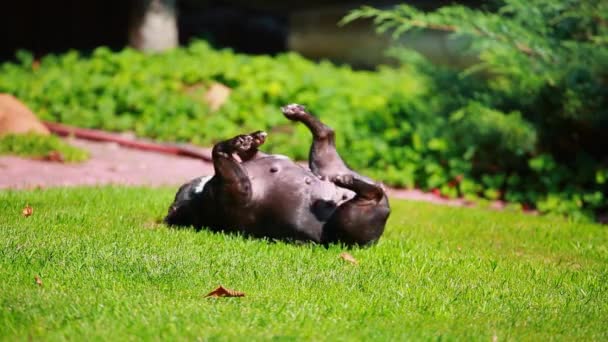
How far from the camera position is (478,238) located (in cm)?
649

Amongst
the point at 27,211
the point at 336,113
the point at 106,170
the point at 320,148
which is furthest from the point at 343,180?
the point at 336,113

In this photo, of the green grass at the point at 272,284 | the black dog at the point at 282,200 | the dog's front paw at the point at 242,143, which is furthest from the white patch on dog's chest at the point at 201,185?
the dog's front paw at the point at 242,143

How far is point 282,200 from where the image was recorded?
5.43 m

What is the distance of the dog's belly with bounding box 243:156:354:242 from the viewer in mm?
5438

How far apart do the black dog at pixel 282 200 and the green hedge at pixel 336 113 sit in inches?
143

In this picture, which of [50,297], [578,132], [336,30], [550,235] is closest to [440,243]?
[550,235]

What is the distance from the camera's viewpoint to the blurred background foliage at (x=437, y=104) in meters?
8.73

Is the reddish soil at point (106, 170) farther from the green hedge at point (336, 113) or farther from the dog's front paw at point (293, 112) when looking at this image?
the dog's front paw at point (293, 112)

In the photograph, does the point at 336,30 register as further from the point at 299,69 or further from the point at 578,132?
the point at 578,132

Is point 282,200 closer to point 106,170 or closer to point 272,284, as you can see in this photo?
point 272,284

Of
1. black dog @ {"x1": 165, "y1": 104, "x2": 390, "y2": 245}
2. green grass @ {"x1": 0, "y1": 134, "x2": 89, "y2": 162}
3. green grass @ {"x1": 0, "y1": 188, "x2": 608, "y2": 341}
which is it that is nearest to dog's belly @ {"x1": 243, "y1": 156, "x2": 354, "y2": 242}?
black dog @ {"x1": 165, "y1": 104, "x2": 390, "y2": 245}

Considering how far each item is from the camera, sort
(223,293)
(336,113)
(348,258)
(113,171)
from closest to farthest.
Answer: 1. (223,293)
2. (348,258)
3. (113,171)
4. (336,113)

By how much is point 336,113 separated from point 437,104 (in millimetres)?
1297

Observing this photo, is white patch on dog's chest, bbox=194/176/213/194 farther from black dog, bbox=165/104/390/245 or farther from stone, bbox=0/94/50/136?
stone, bbox=0/94/50/136
